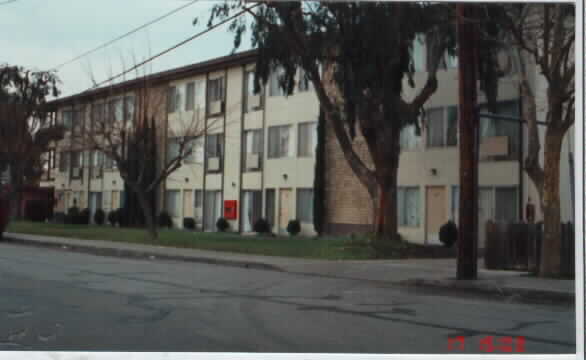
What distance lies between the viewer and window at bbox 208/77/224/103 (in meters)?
14.4

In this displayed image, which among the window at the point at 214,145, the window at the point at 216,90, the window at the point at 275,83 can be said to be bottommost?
the window at the point at 214,145

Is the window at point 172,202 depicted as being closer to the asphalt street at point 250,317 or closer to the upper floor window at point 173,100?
the upper floor window at point 173,100

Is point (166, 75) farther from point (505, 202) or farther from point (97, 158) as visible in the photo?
point (505, 202)

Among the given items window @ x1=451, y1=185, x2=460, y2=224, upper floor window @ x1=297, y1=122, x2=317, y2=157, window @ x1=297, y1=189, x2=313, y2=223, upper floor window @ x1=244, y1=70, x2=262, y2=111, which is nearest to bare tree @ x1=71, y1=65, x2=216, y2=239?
upper floor window @ x1=244, y1=70, x2=262, y2=111

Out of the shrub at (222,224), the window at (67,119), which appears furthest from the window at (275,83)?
the window at (67,119)

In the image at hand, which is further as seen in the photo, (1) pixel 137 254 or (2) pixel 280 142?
(2) pixel 280 142

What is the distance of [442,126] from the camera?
781 inches

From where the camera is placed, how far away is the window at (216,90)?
47.3 ft

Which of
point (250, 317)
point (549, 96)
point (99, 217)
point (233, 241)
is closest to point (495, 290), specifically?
point (549, 96)

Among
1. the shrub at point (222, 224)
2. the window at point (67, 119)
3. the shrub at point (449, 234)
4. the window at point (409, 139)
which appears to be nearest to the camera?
the window at point (67, 119)

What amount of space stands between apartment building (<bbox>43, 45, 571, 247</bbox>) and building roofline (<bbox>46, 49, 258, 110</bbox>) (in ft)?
0.13

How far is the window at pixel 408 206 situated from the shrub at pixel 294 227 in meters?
2.85

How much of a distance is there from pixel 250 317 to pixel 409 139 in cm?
1401

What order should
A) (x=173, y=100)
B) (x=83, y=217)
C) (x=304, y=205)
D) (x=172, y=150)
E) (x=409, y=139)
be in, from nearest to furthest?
(x=83, y=217)
(x=173, y=100)
(x=172, y=150)
(x=304, y=205)
(x=409, y=139)
